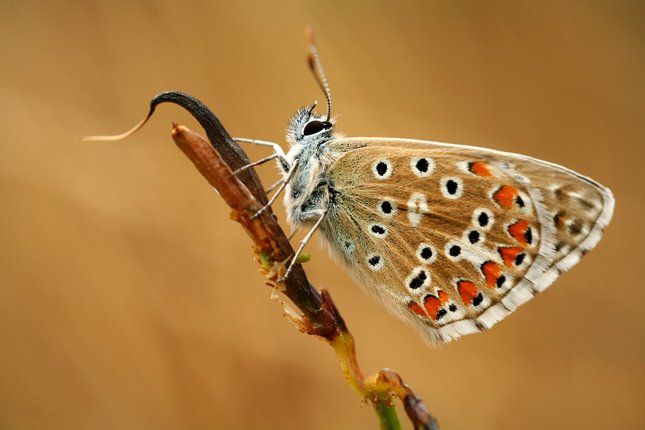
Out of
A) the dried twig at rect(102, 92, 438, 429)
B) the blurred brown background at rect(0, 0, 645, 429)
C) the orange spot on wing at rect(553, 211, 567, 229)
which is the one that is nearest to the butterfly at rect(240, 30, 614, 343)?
the orange spot on wing at rect(553, 211, 567, 229)

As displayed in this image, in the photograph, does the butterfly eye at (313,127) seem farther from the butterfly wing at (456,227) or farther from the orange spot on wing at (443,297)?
the orange spot on wing at (443,297)

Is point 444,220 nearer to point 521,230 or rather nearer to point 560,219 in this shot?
point 521,230

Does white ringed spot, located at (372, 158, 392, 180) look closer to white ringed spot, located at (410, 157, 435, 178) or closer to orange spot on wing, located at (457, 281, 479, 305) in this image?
white ringed spot, located at (410, 157, 435, 178)

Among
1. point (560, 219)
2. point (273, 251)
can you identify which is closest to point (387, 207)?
point (560, 219)

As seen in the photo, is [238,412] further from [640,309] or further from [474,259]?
[640,309]

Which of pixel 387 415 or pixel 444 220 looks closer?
pixel 387 415

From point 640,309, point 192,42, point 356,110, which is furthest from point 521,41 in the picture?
point 192,42
